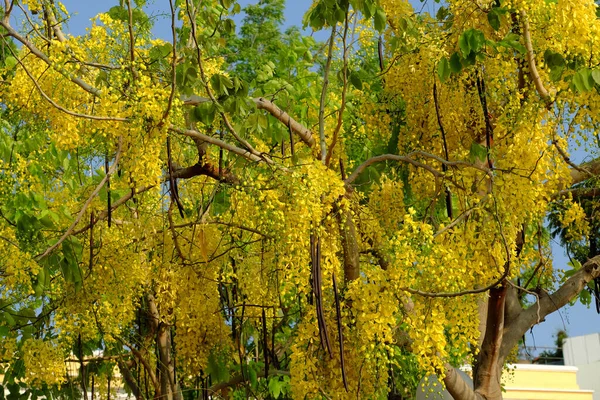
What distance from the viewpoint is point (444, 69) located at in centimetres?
464

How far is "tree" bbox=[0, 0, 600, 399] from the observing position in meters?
4.20

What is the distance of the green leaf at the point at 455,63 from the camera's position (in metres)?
4.64

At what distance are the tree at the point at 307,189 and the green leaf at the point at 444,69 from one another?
0.6 inches

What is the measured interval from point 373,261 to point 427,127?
959 millimetres

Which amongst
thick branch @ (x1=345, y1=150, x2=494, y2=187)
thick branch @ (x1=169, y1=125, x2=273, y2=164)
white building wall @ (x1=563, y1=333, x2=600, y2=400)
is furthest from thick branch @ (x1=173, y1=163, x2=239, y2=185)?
white building wall @ (x1=563, y1=333, x2=600, y2=400)

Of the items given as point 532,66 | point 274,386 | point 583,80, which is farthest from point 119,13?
point 274,386

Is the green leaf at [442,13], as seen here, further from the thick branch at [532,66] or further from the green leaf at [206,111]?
the green leaf at [206,111]

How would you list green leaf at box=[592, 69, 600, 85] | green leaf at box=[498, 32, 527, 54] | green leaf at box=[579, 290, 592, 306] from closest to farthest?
1. green leaf at box=[592, 69, 600, 85]
2. green leaf at box=[498, 32, 527, 54]
3. green leaf at box=[579, 290, 592, 306]

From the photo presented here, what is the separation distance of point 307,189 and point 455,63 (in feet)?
3.69

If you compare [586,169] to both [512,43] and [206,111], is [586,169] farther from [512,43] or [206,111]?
[206,111]

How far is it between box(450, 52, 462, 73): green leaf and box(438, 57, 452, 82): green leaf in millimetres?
20

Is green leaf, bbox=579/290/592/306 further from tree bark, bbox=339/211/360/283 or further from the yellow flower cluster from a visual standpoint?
the yellow flower cluster

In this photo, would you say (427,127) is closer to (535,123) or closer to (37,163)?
(535,123)

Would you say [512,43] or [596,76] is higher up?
[512,43]
